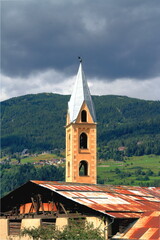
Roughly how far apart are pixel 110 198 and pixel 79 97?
24829 millimetres

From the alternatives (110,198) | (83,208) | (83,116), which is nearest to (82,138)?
(83,116)

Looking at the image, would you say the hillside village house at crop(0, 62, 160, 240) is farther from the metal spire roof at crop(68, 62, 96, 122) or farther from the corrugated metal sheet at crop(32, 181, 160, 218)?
the metal spire roof at crop(68, 62, 96, 122)

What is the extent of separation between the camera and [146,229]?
4156 centimetres

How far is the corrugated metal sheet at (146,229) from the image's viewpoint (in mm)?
40000

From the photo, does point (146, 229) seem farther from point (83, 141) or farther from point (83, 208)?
point (83, 141)

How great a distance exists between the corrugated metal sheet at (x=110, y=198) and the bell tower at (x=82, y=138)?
43.2 ft

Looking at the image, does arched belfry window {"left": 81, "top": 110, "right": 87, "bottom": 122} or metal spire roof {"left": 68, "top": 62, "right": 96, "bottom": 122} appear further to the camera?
arched belfry window {"left": 81, "top": 110, "right": 87, "bottom": 122}

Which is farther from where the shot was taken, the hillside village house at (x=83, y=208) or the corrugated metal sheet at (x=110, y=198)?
the corrugated metal sheet at (x=110, y=198)

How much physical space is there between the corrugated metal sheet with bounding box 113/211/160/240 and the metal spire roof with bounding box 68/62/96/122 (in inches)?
1088

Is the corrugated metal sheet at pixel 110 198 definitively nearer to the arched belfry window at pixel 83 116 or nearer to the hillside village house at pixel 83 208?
the hillside village house at pixel 83 208

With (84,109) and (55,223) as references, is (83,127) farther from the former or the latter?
(55,223)

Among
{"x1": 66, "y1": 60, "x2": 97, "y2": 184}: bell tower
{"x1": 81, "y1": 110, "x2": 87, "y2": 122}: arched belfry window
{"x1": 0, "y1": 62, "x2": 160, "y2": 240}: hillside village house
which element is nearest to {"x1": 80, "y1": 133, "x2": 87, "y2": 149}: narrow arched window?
{"x1": 66, "y1": 60, "x2": 97, "y2": 184}: bell tower

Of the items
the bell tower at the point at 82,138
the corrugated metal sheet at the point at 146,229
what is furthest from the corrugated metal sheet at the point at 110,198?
the bell tower at the point at 82,138

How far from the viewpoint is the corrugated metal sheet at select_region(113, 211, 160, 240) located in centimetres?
4000
